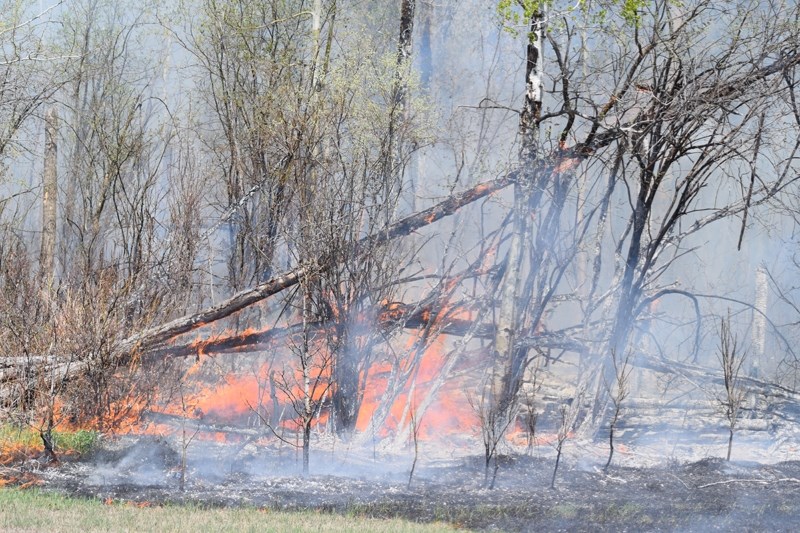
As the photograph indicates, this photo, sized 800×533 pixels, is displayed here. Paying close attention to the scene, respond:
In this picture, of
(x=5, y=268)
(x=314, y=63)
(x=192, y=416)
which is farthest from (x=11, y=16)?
(x=192, y=416)

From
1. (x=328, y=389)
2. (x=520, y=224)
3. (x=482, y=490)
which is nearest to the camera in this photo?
(x=482, y=490)

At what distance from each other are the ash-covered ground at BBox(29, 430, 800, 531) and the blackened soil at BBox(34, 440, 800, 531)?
0.04 ft

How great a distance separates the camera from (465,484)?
36.7 ft

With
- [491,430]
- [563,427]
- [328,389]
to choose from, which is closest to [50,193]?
[328,389]

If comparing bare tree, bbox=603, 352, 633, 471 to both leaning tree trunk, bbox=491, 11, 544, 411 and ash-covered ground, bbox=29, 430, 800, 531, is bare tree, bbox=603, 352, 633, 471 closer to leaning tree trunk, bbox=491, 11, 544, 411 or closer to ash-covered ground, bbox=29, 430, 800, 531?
ash-covered ground, bbox=29, 430, 800, 531

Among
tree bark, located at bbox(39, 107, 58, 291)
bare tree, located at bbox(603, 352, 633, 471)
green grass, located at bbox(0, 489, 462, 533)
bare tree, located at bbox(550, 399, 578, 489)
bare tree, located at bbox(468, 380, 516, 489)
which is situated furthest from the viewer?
tree bark, located at bbox(39, 107, 58, 291)

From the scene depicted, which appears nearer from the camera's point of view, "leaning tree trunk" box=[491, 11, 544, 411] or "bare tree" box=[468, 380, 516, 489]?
"bare tree" box=[468, 380, 516, 489]

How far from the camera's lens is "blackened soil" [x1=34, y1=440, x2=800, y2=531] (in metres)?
9.09

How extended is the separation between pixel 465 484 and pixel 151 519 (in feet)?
14.8

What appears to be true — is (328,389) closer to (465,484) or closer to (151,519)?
(465,484)

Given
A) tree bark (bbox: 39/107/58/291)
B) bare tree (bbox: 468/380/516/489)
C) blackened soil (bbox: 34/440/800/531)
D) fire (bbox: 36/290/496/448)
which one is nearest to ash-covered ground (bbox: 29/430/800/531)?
blackened soil (bbox: 34/440/800/531)

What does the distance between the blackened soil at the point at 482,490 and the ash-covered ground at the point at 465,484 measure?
0.04ft

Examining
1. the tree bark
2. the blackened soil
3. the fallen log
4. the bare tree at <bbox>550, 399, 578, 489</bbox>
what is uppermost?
the tree bark

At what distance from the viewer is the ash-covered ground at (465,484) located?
30.1 ft
